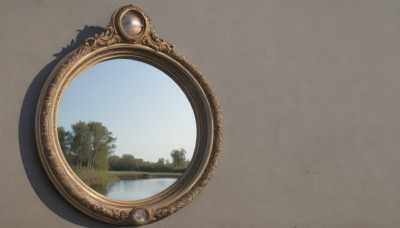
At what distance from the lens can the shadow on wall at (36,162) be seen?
2.69 metres

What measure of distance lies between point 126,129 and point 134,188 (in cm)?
33

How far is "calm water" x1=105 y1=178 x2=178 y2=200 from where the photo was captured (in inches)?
112

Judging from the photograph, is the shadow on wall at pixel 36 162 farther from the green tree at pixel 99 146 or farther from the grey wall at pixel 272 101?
the green tree at pixel 99 146

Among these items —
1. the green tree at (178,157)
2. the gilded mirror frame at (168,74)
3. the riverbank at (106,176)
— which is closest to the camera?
the gilded mirror frame at (168,74)

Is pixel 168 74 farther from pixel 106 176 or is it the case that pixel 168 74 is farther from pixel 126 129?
pixel 106 176

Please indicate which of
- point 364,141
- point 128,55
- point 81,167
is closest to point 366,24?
point 364,141

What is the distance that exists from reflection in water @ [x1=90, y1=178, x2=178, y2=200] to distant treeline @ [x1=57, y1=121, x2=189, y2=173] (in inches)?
2.6

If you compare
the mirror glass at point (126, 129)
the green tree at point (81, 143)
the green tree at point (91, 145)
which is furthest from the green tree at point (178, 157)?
the green tree at point (81, 143)

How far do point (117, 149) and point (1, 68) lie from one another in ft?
2.39

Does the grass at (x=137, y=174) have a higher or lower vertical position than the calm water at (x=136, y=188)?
higher

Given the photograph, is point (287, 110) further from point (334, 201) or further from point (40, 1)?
point (40, 1)

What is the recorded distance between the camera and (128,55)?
295cm

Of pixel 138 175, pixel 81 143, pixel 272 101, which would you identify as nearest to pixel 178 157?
pixel 138 175

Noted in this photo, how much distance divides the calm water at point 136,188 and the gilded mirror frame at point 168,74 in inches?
1.2
